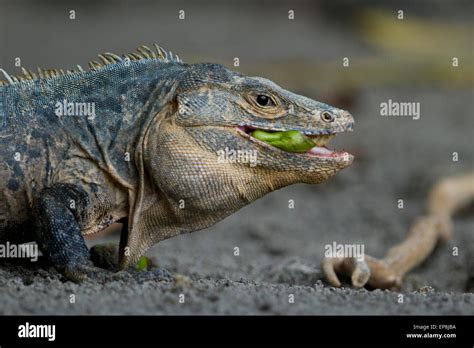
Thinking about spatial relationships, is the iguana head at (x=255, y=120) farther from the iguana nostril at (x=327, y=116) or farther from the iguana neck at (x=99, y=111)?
the iguana neck at (x=99, y=111)

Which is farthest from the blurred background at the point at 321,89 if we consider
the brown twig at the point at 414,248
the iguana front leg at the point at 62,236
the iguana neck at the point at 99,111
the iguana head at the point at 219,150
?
the iguana neck at the point at 99,111

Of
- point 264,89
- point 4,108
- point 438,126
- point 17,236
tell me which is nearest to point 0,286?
point 17,236

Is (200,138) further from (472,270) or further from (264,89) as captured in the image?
(472,270)

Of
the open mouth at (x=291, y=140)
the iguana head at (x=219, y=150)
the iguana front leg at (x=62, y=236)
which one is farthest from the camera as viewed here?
the open mouth at (x=291, y=140)

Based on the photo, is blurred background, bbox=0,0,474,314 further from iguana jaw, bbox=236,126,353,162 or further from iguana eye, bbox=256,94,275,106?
iguana eye, bbox=256,94,275,106

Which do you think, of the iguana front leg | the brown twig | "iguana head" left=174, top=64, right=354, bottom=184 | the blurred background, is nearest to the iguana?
"iguana head" left=174, top=64, right=354, bottom=184
